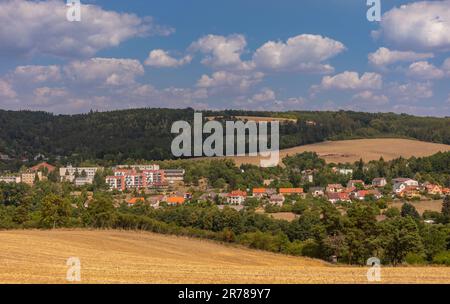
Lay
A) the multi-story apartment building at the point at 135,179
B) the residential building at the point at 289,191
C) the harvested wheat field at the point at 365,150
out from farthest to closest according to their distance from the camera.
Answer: the harvested wheat field at the point at 365,150 < the multi-story apartment building at the point at 135,179 < the residential building at the point at 289,191

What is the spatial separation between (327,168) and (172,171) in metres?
39.4

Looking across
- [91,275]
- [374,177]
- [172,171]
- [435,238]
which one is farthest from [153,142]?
[91,275]

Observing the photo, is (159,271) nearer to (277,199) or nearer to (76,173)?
(277,199)

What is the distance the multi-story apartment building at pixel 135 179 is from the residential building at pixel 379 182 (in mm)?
48991

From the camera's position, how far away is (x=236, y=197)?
108 m

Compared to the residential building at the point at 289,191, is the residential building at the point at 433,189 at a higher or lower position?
higher

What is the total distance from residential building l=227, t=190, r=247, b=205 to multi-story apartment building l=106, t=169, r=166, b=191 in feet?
84.2

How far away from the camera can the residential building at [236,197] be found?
10540cm

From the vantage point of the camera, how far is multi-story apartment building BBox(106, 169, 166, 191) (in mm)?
131500

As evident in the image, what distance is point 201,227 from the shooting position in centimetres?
6938

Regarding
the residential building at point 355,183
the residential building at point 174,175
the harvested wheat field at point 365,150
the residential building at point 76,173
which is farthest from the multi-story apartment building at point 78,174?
the residential building at point 355,183

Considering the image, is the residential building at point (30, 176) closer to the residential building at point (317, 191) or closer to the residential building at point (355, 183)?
the residential building at point (317, 191)

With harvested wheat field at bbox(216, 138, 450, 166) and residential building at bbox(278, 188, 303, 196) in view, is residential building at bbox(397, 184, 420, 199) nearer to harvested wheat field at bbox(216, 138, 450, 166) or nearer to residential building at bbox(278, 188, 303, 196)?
residential building at bbox(278, 188, 303, 196)
